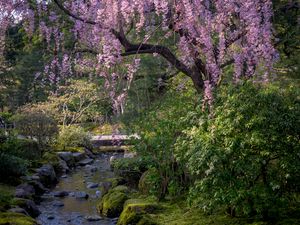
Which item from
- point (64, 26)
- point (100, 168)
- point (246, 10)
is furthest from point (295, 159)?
point (100, 168)

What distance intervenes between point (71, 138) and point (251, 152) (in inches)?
557

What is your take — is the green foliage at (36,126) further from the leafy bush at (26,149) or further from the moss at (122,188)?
the moss at (122,188)

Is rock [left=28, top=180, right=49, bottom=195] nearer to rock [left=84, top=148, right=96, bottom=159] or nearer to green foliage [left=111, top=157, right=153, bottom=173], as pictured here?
green foliage [left=111, top=157, right=153, bottom=173]

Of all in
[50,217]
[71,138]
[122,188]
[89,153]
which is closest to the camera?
[50,217]

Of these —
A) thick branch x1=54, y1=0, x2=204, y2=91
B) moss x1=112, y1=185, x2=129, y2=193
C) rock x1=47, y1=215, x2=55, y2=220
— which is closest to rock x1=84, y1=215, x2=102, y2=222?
rock x1=47, y1=215, x2=55, y2=220

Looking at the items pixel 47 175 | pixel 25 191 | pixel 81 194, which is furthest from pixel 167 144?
pixel 47 175

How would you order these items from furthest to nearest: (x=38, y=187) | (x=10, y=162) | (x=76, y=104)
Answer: (x=76, y=104)
(x=38, y=187)
(x=10, y=162)

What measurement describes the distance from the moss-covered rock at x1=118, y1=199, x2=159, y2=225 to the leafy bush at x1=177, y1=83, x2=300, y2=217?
56.7 inches

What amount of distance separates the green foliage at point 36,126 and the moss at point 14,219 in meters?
9.38

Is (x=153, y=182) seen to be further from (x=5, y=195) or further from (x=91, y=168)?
(x=91, y=168)

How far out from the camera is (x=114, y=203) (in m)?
8.88

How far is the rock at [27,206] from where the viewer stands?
887 cm

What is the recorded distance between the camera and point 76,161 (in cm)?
1673

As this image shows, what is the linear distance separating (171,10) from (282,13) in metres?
3.35
